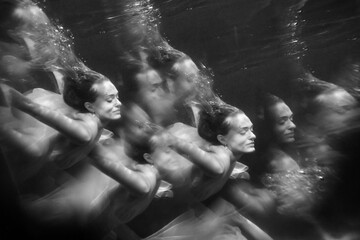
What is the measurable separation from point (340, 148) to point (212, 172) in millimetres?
1875

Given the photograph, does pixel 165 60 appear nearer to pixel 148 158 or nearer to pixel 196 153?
pixel 196 153

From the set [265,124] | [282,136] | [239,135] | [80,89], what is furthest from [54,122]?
[282,136]

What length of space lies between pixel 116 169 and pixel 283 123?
1.96 meters

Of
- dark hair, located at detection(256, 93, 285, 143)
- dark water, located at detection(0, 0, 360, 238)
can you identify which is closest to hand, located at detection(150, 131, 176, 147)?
dark water, located at detection(0, 0, 360, 238)

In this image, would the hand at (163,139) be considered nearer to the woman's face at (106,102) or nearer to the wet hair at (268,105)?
the woman's face at (106,102)

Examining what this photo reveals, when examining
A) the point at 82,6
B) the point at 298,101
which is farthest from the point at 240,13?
the point at 82,6

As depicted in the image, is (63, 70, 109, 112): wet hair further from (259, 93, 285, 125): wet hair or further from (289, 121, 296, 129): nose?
(289, 121, 296, 129): nose

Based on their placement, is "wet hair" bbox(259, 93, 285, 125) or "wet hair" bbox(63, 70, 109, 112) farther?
"wet hair" bbox(259, 93, 285, 125)

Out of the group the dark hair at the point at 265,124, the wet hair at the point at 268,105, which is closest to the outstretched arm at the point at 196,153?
the dark hair at the point at 265,124

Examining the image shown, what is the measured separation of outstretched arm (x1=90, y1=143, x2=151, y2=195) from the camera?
6.67 feet

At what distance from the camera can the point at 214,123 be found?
8.64 feet

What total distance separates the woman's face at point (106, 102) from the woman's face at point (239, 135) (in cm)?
81

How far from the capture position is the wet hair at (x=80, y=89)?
2074mm

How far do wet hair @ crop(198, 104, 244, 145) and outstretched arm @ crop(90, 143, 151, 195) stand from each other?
0.64 metres
